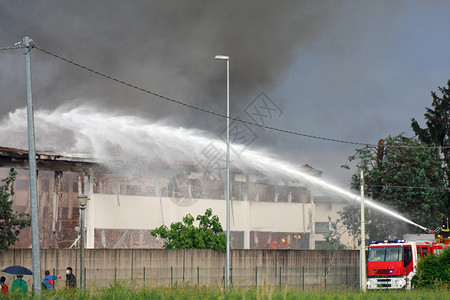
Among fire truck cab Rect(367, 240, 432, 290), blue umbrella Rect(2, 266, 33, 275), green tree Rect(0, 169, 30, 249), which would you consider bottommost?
fire truck cab Rect(367, 240, 432, 290)

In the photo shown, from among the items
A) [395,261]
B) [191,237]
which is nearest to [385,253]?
[395,261]

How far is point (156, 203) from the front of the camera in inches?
3078

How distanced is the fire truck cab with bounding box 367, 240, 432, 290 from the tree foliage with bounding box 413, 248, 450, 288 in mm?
2153

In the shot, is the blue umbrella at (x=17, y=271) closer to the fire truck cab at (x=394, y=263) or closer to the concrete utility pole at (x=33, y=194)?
the concrete utility pole at (x=33, y=194)

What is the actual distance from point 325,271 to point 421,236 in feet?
20.6

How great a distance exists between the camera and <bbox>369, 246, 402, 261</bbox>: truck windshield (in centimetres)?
3825

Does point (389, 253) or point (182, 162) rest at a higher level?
point (182, 162)

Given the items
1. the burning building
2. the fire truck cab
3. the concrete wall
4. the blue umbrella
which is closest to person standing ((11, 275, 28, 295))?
the blue umbrella

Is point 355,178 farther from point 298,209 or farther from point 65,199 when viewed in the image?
point 65,199

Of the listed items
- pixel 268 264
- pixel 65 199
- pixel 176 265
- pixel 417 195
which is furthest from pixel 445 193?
pixel 65 199

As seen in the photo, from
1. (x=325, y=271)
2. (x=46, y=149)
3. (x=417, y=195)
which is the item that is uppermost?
(x=46, y=149)

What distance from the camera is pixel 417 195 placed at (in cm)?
5934

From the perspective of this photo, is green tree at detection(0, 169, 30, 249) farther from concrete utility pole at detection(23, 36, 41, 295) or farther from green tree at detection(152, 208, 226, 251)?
green tree at detection(152, 208, 226, 251)

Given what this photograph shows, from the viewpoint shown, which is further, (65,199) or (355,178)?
(65,199)
